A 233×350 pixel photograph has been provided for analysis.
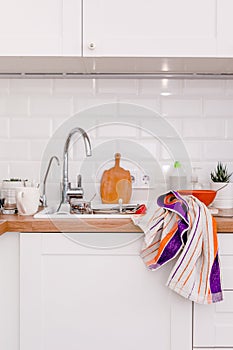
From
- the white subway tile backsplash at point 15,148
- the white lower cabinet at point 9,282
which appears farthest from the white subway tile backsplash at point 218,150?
the white lower cabinet at point 9,282

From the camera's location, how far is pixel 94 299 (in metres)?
1.75

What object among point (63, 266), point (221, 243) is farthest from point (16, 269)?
point (221, 243)

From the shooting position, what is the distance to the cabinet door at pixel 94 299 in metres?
1.75

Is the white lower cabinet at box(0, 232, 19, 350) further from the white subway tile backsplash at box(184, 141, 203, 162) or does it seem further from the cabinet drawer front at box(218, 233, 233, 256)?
the white subway tile backsplash at box(184, 141, 203, 162)

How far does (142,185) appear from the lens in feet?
7.60

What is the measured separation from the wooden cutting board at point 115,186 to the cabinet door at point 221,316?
0.62m

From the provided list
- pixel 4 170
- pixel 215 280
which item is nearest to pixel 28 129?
pixel 4 170

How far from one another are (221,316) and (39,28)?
1.31 m

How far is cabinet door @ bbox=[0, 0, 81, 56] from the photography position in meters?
1.96

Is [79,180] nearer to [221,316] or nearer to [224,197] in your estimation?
[224,197]

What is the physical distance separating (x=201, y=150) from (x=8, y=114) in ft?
3.07

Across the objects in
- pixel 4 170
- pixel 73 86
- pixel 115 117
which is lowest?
Result: pixel 4 170

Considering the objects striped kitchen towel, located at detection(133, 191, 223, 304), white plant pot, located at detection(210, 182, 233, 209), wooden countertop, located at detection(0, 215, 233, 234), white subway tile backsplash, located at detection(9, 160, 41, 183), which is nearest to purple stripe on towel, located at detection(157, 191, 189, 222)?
striped kitchen towel, located at detection(133, 191, 223, 304)

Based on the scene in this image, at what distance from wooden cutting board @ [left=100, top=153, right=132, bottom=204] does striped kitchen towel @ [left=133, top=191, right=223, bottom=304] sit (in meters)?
0.55
